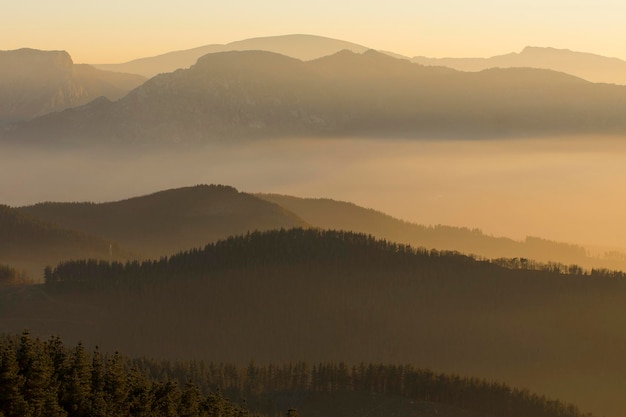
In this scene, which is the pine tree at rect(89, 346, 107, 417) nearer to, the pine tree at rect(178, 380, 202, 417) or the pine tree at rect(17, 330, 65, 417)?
the pine tree at rect(17, 330, 65, 417)

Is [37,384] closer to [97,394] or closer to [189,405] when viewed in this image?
[97,394]

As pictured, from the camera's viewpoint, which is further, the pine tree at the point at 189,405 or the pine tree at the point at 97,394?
the pine tree at the point at 189,405

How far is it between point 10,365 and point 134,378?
38.4m

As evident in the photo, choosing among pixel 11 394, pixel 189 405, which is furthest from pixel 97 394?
pixel 189 405

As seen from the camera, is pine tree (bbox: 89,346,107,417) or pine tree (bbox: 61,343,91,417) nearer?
pine tree (bbox: 89,346,107,417)

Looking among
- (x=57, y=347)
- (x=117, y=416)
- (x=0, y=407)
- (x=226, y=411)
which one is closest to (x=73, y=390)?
(x=117, y=416)

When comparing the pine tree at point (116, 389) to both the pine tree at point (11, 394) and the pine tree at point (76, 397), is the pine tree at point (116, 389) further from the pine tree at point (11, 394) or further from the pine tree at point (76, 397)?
the pine tree at point (11, 394)

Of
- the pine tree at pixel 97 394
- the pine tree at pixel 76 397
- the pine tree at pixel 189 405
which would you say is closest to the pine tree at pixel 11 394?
the pine tree at pixel 97 394

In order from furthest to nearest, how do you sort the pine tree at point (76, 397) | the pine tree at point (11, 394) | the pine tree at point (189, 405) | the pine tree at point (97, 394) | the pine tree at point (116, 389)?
the pine tree at point (189, 405) → the pine tree at point (116, 389) → the pine tree at point (76, 397) → the pine tree at point (97, 394) → the pine tree at point (11, 394)

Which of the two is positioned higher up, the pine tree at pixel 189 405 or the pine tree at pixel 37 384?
the pine tree at pixel 37 384

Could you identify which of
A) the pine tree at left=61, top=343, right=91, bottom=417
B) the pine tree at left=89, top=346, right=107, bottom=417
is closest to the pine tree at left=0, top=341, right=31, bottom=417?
the pine tree at left=89, top=346, right=107, bottom=417

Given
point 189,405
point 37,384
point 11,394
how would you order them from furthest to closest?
point 189,405, point 37,384, point 11,394

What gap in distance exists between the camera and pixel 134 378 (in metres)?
167

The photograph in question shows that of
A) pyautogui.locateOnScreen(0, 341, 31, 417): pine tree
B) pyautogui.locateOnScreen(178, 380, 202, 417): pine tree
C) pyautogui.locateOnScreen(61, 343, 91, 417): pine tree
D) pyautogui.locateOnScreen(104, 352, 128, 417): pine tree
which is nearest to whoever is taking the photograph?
pyautogui.locateOnScreen(0, 341, 31, 417): pine tree
